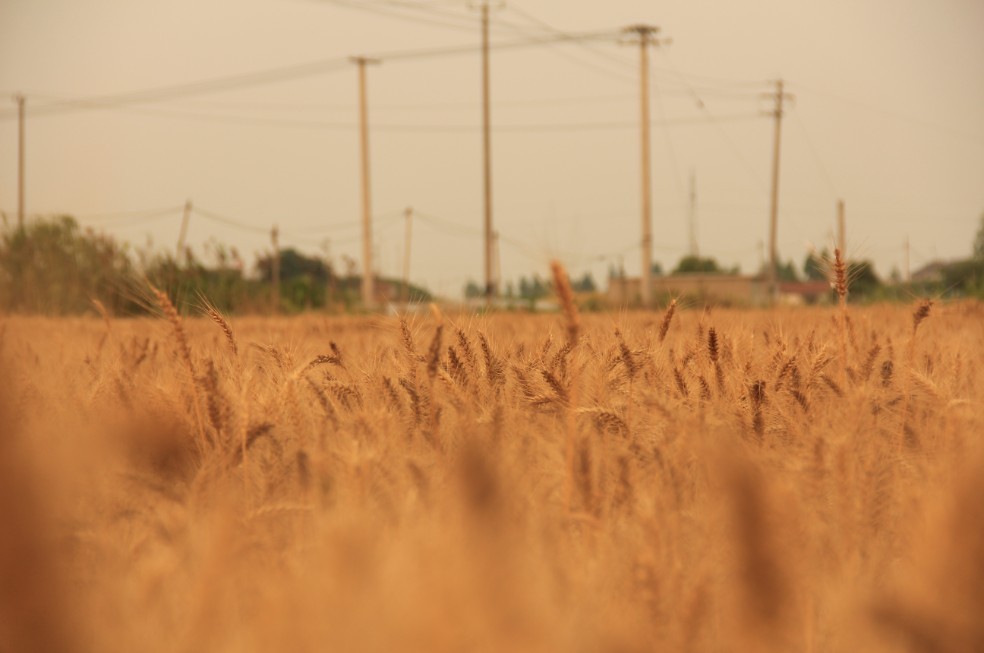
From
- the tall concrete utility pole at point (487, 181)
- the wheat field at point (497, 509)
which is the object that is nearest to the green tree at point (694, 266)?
the tall concrete utility pole at point (487, 181)

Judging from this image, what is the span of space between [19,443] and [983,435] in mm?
1526

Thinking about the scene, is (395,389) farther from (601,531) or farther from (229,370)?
(601,531)

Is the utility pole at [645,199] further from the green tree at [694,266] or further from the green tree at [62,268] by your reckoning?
the green tree at [694,266]

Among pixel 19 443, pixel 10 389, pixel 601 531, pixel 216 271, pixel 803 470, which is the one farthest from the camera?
pixel 216 271

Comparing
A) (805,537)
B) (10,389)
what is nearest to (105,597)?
(10,389)

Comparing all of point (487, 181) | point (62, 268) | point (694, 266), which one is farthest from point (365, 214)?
point (694, 266)

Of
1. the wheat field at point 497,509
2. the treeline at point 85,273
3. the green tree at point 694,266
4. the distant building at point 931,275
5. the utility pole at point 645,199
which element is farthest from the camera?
the green tree at point 694,266

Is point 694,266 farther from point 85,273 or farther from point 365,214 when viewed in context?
point 85,273

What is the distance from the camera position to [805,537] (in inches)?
55.7

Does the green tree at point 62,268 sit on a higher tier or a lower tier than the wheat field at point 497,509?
higher

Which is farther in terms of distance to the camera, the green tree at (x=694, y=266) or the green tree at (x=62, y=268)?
the green tree at (x=694, y=266)

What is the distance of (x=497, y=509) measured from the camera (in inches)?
42.0

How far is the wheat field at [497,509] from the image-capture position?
3.16 feet

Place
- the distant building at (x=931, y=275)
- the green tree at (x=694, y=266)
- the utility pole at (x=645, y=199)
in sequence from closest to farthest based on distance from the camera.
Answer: the distant building at (x=931, y=275) → the utility pole at (x=645, y=199) → the green tree at (x=694, y=266)
